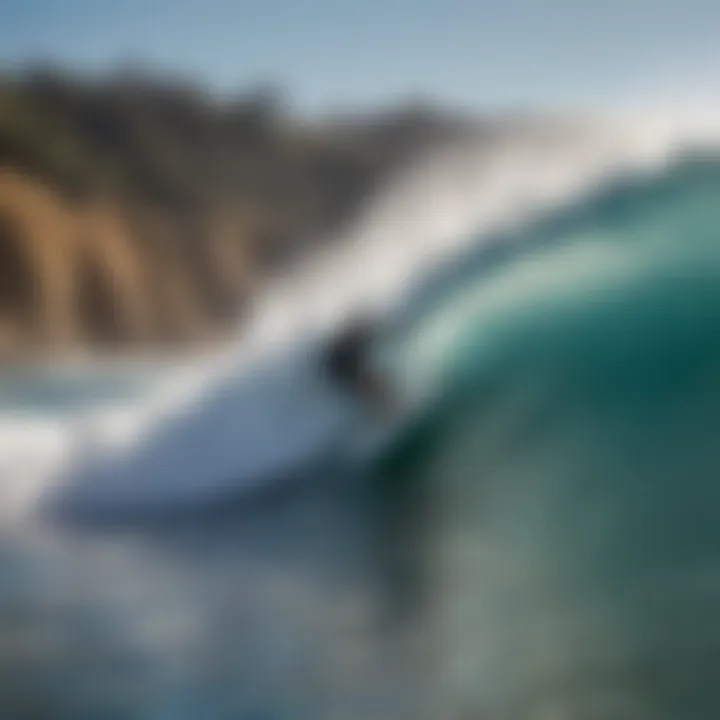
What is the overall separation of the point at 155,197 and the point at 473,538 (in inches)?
22.4

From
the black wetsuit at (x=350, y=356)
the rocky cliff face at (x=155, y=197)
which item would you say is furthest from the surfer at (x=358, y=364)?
the rocky cliff face at (x=155, y=197)

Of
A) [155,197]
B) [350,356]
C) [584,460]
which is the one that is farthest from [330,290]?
[584,460]

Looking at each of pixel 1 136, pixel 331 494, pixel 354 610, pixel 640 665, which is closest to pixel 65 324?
pixel 1 136

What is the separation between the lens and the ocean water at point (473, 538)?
52.1 inches

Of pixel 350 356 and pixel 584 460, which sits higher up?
pixel 350 356

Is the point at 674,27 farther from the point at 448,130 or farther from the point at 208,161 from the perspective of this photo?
the point at 208,161

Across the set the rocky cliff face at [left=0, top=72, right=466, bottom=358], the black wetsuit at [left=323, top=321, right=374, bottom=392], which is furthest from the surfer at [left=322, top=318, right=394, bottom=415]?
the rocky cliff face at [left=0, top=72, right=466, bottom=358]

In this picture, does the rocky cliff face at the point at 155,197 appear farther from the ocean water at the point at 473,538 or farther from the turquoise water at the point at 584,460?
the turquoise water at the point at 584,460

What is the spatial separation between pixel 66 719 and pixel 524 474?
59cm

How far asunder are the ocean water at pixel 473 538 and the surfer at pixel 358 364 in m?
0.02

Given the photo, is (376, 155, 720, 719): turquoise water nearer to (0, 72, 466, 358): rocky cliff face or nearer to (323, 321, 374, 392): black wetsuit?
(323, 321, 374, 392): black wetsuit

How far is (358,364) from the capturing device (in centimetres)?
147

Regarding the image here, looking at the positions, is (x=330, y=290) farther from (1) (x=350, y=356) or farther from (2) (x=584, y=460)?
(2) (x=584, y=460)

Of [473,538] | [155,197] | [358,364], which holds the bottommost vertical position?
[473,538]
